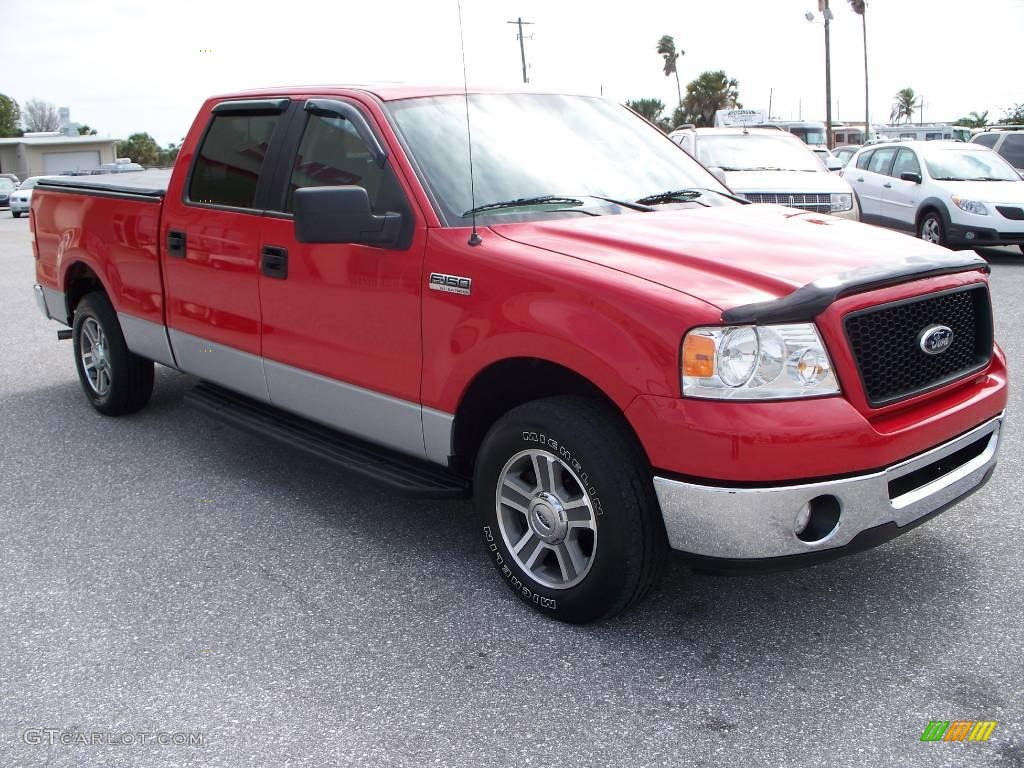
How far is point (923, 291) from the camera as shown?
339 centimetres

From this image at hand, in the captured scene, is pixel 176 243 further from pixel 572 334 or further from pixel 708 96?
pixel 708 96

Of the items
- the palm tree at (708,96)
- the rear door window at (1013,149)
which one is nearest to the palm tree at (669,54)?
the palm tree at (708,96)

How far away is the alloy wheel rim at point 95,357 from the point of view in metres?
6.20

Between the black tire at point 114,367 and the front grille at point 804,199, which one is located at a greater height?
the front grille at point 804,199

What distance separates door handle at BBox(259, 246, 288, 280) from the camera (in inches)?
174

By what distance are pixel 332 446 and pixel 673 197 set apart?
5.98ft

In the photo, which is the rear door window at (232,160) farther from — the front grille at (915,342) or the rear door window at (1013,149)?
the rear door window at (1013,149)

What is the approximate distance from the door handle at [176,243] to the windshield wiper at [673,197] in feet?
7.65

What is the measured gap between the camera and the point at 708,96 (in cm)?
6919

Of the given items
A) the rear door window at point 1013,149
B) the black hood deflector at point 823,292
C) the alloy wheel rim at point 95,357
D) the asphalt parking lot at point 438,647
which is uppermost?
the rear door window at point 1013,149

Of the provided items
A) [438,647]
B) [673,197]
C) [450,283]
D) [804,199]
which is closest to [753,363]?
[450,283]

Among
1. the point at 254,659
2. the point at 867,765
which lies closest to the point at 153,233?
the point at 254,659

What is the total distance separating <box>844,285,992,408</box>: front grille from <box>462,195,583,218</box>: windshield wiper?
52.0 inches

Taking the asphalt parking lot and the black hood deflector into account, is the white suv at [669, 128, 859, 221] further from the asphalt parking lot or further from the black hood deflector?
the black hood deflector
